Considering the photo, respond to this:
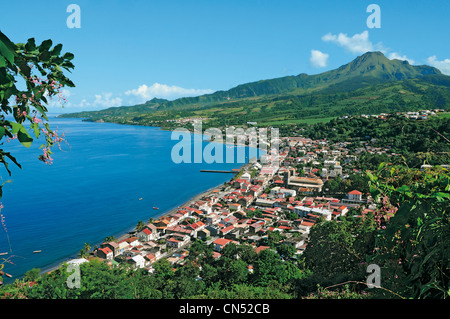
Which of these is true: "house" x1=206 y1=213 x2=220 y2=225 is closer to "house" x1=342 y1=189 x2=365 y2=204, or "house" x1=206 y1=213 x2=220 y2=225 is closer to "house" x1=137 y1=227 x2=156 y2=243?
"house" x1=137 y1=227 x2=156 y2=243

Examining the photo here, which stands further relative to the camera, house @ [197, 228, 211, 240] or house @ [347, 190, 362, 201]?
house @ [347, 190, 362, 201]

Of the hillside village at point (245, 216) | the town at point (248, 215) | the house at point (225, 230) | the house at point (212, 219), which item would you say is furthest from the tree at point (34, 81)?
the house at point (212, 219)

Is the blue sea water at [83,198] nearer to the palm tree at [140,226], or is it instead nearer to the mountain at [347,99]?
the palm tree at [140,226]

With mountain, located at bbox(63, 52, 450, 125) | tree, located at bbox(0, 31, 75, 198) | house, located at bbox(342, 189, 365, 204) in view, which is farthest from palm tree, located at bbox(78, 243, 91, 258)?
mountain, located at bbox(63, 52, 450, 125)

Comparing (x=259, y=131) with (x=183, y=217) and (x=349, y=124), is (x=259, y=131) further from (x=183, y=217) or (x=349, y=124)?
(x=183, y=217)

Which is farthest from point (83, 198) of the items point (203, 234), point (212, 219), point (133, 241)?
point (203, 234)
